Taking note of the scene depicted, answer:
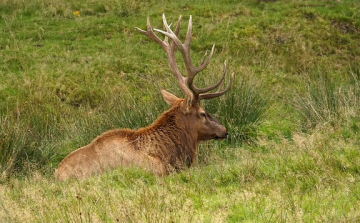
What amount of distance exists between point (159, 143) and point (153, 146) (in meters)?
0.12

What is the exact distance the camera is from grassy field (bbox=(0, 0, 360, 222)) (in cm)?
539

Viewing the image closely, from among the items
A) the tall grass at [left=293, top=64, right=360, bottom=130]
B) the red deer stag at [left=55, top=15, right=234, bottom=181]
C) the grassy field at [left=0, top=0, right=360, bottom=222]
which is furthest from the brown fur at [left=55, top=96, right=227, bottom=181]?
the tall grass at [left=293, top=64, right=360, bottom=130]

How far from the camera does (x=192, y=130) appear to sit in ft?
27.6

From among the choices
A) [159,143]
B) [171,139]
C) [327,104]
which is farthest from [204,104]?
[159,143]

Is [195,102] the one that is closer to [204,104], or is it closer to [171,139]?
[171,139]

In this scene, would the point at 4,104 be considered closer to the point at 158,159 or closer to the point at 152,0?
the point at 158,159

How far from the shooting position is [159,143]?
26.3 feet

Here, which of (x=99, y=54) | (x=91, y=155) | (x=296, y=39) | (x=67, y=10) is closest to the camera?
(x=91, y=155)

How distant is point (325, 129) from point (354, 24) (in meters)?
10.1

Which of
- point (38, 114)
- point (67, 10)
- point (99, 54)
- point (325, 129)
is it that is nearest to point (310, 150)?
point (325, 129)

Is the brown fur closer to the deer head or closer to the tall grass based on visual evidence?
the deer head

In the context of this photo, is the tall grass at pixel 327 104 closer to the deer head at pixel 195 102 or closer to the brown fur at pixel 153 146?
the deer head at pixel 195 102

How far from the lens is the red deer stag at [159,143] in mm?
7543

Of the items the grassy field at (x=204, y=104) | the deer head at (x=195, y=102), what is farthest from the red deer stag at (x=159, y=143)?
the grassy field at (x=204, y=104)
